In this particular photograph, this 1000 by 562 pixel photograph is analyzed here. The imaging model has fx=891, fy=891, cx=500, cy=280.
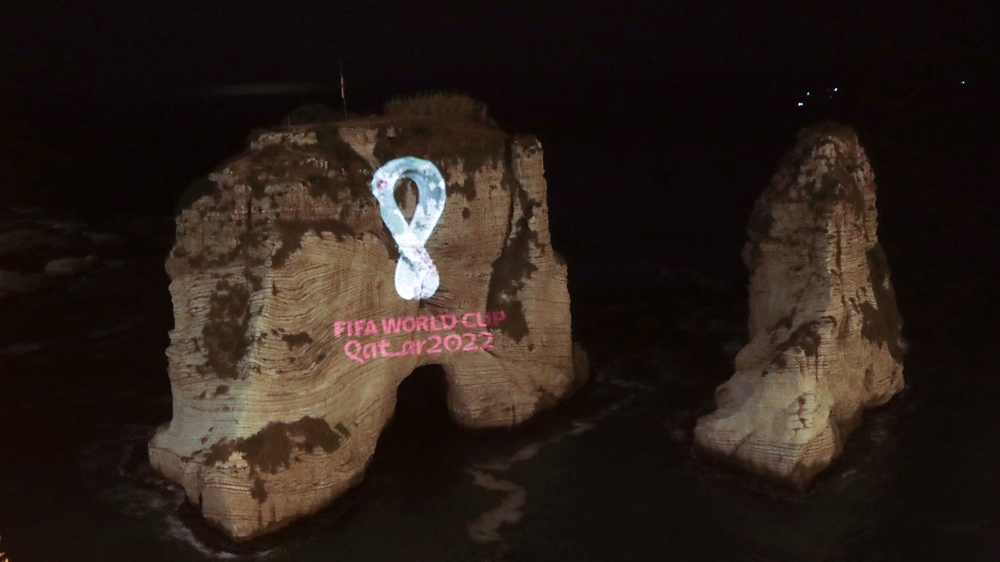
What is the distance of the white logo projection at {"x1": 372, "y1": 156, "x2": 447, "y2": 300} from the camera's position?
1628 centimetres

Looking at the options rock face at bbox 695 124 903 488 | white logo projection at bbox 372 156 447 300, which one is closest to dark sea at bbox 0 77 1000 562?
rock face at bbox 695 124 903 488

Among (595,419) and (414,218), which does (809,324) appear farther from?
→ (414,218)

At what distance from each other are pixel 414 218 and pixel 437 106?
2864 mm

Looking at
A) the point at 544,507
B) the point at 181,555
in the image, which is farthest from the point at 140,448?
the point at 544,507

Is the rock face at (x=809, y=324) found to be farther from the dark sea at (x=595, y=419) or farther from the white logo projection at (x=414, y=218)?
the white logo projection at (x=414, y=218)

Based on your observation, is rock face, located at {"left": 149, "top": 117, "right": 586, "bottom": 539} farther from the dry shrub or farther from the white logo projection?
the dry shrub

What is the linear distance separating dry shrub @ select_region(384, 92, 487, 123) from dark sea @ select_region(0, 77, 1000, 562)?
3591mm

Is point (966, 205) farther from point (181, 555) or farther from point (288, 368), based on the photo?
point (181, 555)

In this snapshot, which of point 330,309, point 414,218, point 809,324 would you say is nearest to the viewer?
point 330,309

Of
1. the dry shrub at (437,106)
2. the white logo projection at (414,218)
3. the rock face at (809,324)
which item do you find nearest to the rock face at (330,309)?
the white logo projection at (414,218)

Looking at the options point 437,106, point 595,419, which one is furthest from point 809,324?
point 437,106

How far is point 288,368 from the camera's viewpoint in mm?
14078

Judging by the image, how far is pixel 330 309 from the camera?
49.0 feet

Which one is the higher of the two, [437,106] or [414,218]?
[437,106]
